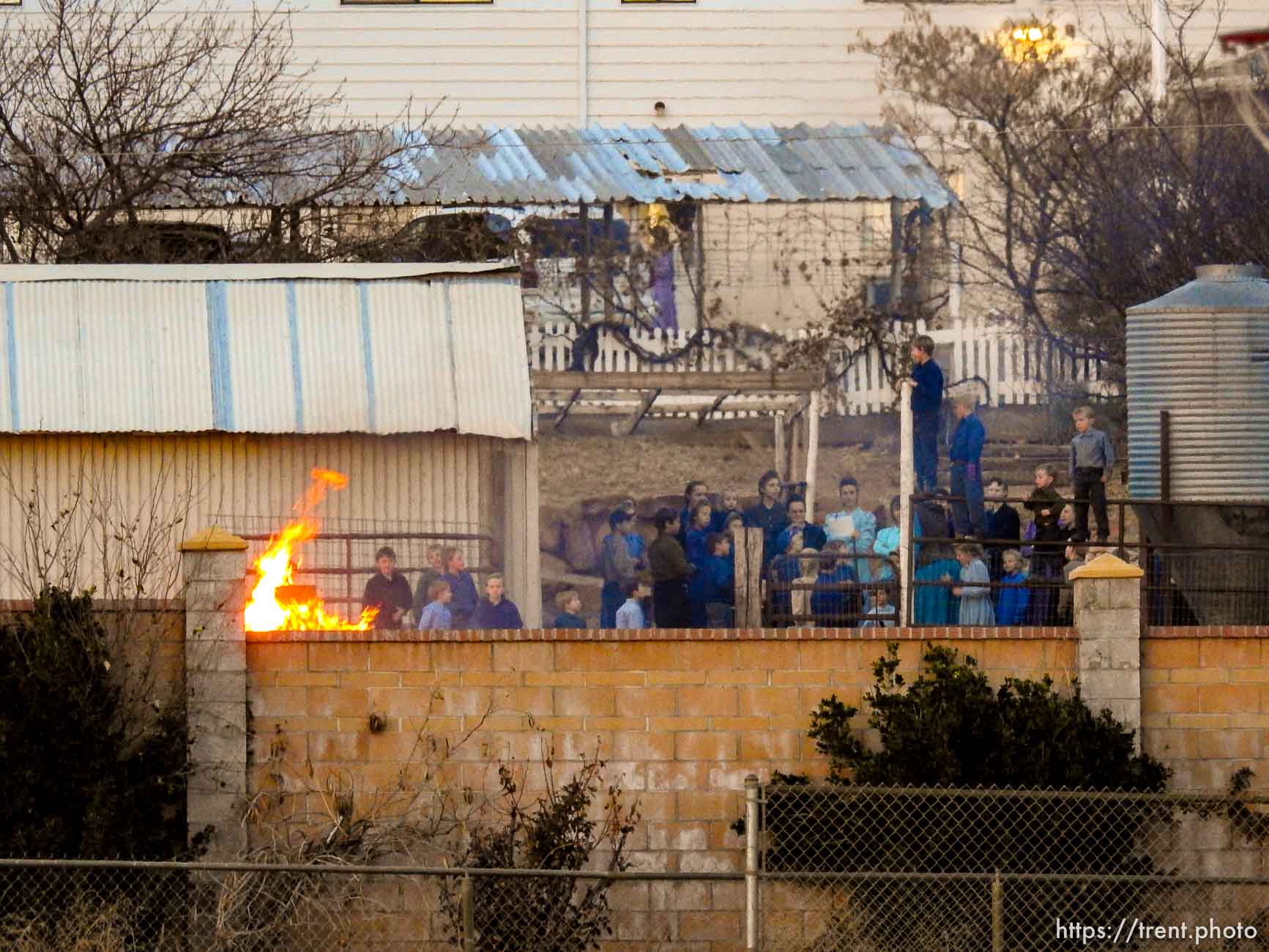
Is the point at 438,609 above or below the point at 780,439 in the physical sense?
below

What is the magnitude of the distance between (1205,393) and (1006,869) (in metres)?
5.09

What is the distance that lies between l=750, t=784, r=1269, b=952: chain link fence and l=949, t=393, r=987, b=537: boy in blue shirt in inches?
169

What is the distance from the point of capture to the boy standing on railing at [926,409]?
1764cm

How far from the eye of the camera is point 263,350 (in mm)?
15961

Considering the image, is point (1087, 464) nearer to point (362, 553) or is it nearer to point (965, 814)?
point (965, 814)

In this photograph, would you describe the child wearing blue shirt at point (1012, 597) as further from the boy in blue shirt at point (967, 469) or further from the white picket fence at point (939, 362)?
the white picket fence at point (939, 362)

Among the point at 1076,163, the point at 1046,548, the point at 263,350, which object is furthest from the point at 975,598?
the point at 1076,163

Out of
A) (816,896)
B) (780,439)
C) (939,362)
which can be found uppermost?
(939,362)

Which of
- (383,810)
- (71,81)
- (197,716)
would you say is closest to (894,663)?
(383,810)

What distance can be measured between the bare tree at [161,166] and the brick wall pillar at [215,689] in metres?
7.69

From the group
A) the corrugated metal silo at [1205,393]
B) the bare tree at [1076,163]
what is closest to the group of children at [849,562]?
the corrugated metal silo at [1205,393]

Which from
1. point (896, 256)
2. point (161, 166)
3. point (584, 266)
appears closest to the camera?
point (161, 166)

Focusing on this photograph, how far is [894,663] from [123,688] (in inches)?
183
